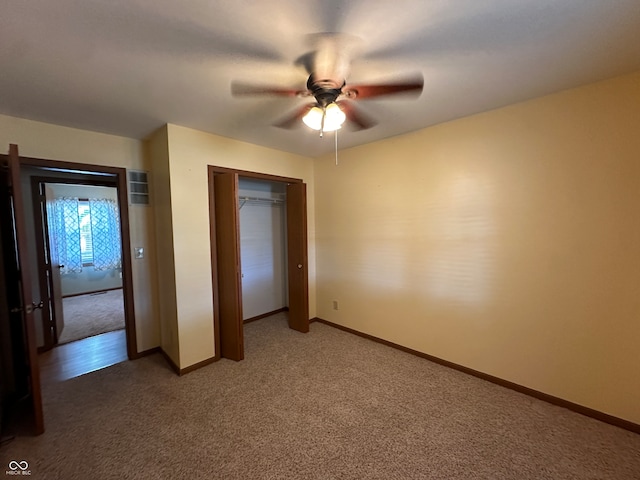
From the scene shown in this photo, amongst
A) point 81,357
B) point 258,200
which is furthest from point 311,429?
point 258,200

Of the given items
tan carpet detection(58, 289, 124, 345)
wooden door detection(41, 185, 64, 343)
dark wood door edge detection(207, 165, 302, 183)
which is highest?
dark wood door edge detection(207, 165, 302, 183)

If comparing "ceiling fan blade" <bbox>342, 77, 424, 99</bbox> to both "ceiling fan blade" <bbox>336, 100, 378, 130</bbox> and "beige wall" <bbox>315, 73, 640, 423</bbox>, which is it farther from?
"beige wall" <bbox>315, 73, 640, 423</bbox>

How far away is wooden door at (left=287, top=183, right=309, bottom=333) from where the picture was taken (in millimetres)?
3553

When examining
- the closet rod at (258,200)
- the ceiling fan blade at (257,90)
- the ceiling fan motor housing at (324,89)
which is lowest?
the closet rod at (258,200)

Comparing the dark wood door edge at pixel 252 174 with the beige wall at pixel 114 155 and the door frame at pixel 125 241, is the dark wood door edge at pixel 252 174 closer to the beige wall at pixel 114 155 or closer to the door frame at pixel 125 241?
the beige wall at pixel 114 155

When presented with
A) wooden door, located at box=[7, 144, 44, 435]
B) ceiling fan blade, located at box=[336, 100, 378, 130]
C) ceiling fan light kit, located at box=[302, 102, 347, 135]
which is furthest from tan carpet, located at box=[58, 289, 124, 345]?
ceiling fan blade, located at box=[336, 100, 378, 130]

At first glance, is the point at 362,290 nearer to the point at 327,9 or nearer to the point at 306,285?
the point at 306,285

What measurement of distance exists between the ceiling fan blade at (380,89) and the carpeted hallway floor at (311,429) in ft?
7.42

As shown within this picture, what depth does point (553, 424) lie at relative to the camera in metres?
1.93

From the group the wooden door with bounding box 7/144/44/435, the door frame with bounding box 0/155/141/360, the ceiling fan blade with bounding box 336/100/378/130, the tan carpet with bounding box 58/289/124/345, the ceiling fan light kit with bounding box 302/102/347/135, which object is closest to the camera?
the ceiling fan light kit with bounding box 302/102/347/135

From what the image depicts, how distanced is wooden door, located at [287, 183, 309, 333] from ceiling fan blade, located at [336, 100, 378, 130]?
4.42ft

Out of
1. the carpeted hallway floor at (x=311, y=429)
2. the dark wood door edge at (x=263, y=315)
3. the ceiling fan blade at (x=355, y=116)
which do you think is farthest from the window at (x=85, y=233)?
the ceiling fan blade at (x=355, y=116)

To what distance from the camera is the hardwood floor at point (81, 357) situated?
2.74 meters

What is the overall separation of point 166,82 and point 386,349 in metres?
3.25
